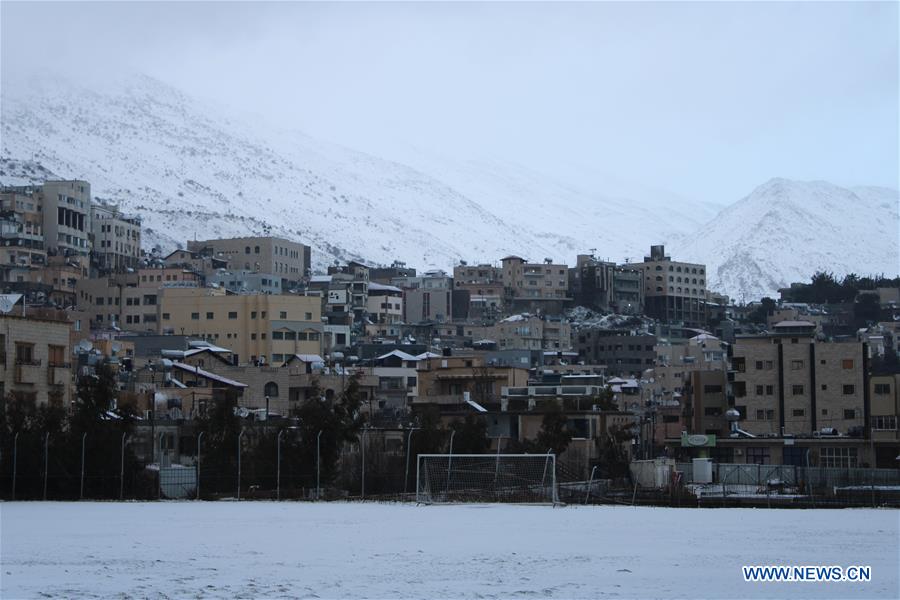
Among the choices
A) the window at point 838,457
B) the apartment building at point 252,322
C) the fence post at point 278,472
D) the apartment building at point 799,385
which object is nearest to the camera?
the fence post at point 278,472

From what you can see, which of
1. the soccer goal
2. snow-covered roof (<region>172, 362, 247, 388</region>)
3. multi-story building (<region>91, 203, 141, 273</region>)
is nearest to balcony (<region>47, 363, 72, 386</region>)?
the soccer goal

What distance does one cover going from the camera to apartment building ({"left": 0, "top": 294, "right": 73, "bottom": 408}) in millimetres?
49094

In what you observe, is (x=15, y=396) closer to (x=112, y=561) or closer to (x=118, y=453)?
(x=118, y=453)

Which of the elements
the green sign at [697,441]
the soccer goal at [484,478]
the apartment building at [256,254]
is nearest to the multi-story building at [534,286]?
the apartment building at [256,254]

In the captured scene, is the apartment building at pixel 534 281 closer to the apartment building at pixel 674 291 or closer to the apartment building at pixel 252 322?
the apartment building at pixel 674 291

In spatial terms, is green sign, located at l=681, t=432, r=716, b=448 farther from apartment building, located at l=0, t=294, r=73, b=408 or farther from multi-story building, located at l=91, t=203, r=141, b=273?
multi-story building, located at l=91, t=203, r=141, b=273

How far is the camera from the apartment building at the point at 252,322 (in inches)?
4264

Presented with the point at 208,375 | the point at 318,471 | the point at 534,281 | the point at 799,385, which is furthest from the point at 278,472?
the point at 534,281

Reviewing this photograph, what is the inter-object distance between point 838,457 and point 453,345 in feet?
194

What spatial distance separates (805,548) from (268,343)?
277 feet

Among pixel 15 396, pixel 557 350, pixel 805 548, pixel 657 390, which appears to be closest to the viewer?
pixel 805 548

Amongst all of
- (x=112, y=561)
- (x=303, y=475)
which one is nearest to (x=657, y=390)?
(x=303, y=475)

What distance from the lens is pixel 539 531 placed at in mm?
30078

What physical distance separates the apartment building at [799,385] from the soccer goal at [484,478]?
30.4 metres
